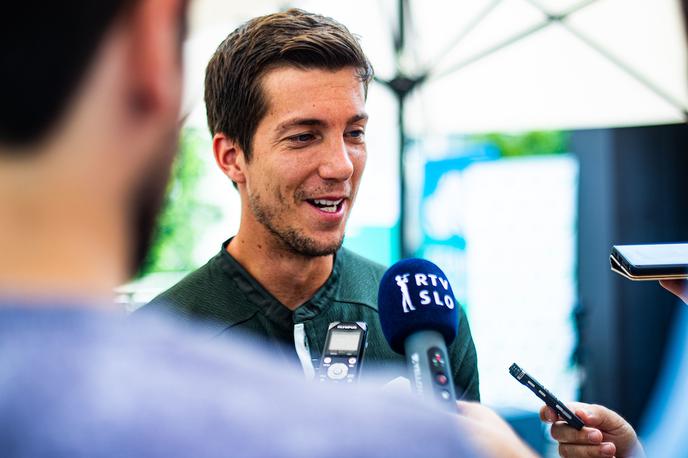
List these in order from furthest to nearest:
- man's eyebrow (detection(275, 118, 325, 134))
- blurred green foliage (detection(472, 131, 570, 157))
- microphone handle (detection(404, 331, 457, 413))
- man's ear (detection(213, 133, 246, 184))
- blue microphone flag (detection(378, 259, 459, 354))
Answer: blurred green foliage (detection(472, 131, 570, 157)) < man's ear (detection(213, 133, 246, 184)) < man's eyebrow (detection(275, 118, 325, 134)) < blue microphone flag (detection(378, 259, 459, 354)) < microphone handle (detection(404, 331, 457, 413))

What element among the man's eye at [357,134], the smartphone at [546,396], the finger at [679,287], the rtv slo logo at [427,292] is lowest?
the smartphone at [546,396]

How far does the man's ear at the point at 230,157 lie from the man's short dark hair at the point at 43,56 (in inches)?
51.1

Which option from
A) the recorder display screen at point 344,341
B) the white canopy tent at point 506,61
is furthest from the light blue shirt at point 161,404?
the white canopy tent at point 506,61

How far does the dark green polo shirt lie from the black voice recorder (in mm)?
267

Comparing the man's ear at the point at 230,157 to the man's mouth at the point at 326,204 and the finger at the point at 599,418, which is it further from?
the finger at the point at 599,418

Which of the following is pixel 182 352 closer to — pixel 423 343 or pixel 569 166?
pixel 423 343

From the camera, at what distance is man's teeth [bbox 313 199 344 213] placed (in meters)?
1.64

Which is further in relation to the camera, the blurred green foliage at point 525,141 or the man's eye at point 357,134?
the blurred green foliage at point 525,141

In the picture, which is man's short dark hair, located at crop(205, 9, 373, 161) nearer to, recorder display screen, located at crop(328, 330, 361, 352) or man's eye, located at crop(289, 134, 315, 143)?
man's eye, located at crop(289, 134, 315, 143)

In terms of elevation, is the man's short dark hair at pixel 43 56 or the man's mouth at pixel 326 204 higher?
the man's short dark hair at pixel 43 56

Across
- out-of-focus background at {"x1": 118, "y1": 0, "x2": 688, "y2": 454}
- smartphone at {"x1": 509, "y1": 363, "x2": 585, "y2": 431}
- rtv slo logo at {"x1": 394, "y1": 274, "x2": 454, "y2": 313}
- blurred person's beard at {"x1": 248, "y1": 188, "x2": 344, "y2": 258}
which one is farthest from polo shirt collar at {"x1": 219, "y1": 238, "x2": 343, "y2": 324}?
out-of-focus background at {"x1": 118, "y1": 0, "x2": 688, "y2": 454}

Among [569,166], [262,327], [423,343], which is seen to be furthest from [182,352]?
[569,166]

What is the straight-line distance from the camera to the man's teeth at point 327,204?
1643mm

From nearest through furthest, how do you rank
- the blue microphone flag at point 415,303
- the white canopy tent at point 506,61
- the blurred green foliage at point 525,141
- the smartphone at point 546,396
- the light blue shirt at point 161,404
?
1. the light blue shirt at point 161,404
2. the blue microphone flag at point 415,303
3. the smartphone at point 546,396
4. the white canopy tent at point 506,61
5. the blurred green foliage at point 525,141
